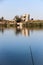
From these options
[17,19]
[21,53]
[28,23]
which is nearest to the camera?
[21,53]

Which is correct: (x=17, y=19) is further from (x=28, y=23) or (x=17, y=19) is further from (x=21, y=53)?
(x=21, y=53)

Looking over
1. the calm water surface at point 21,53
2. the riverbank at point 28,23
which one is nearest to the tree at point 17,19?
the riverbank at point 28,23

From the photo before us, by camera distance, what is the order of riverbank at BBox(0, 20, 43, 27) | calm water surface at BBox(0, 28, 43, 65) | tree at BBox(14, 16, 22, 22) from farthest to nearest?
1. tree at BBox(14, 16, 22, 22)
2. riverbank at BBox(0, 20, 43, 27)
3. calm water surface at BBox(0, 28, 43, 65)

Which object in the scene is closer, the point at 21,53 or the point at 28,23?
the point at 21,53

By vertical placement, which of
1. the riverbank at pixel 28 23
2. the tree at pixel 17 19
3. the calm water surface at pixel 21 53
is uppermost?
the calm water surface at pixel 21 53

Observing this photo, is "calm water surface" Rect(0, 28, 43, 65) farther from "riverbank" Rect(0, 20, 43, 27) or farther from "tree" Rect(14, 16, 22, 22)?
"tree" Rect(14, 16, 22, 22)

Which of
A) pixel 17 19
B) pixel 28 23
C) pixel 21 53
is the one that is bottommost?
pixel 28 23

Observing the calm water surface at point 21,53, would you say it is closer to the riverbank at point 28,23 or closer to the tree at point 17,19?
the riverbank at point 28,23

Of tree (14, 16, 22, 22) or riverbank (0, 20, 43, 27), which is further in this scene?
tree (14, 16, 22, 22)

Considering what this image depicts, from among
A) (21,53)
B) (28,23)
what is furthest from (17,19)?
(21,53)

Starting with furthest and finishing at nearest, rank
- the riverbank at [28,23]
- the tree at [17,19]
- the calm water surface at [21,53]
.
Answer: the tree at [17,19], the riverbank at [28,23], the calm water surface at [21,53]

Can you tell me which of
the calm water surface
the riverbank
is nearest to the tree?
the riverbank

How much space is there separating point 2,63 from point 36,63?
2.42ft

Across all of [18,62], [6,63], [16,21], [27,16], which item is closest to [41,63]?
[18,62]
